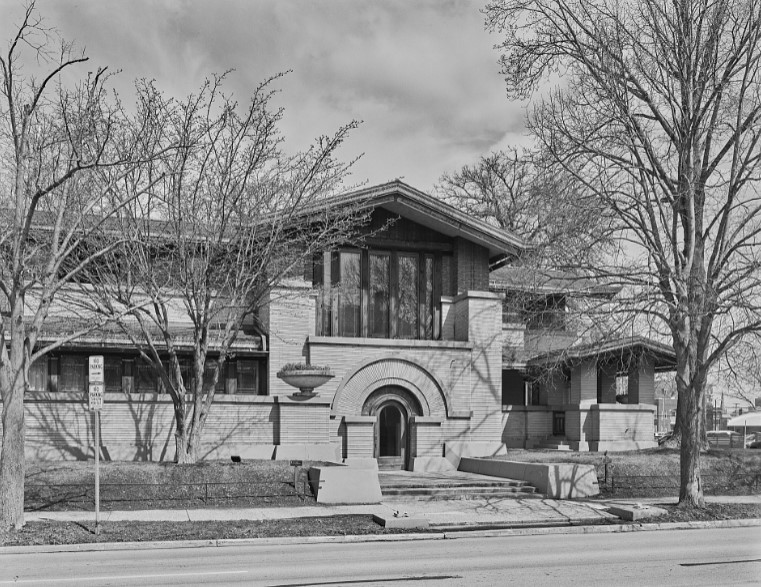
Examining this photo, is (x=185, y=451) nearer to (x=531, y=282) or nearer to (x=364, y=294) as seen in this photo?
(x=364, y=294)

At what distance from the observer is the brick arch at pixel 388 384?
27781 millimetres

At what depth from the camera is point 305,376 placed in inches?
1012

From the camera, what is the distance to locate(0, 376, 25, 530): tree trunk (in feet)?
52.9

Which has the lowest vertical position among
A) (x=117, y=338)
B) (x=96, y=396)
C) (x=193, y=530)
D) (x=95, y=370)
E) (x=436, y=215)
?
(x=193, y=530)

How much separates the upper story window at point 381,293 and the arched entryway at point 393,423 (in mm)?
2034

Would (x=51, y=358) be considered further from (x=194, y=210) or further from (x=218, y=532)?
(x=218, y=532)

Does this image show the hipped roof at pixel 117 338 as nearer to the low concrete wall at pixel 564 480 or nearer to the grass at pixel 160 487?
the grass at pixel 160 487

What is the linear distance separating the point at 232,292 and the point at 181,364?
24.5ft

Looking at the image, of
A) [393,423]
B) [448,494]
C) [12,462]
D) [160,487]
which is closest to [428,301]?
[393,423]

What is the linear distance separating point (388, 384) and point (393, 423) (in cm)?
145

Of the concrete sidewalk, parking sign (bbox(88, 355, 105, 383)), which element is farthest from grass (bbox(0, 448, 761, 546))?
parking sign (bbox(88, 355, 105, 383))

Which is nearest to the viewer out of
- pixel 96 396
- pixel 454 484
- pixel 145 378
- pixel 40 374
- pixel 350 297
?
pixel 96 396

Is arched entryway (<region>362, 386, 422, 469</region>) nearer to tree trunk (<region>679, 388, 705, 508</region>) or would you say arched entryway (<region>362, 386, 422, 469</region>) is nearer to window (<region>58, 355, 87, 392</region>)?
window (<region>58, 355, 87, 392</region>)

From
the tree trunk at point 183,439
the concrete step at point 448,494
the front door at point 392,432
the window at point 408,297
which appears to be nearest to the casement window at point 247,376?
the front door at point 392,432
